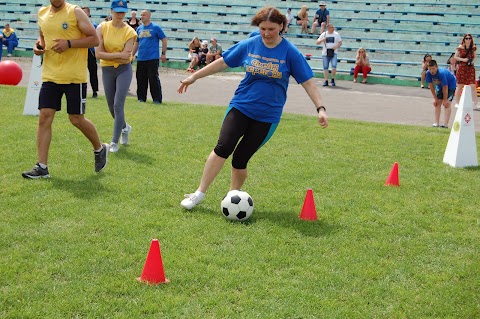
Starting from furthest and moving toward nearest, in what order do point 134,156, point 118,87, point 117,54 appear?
1. point 118,87
2. point 134,156
3. point 117,54

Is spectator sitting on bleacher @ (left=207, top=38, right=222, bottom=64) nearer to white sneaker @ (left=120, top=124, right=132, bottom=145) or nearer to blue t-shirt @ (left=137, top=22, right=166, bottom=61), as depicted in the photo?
blue t-shirt @ (left=137, top=22, right=166, bottom=61)

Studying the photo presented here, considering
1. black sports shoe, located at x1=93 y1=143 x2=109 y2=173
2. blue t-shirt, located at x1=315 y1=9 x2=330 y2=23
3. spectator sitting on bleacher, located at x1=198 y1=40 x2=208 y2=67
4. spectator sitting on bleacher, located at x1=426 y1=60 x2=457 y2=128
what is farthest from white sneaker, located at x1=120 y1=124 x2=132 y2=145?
blue t-shirt, located at x1=315 y1=9 x2=330 y2=23

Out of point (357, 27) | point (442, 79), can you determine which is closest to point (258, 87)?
point (442, 79)

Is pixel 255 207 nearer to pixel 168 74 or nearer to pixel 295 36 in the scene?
Result: pixel 168 74

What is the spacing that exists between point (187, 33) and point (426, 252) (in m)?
24.1

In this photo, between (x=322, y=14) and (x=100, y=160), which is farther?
(x=322, y=14)

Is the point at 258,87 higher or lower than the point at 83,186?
higher

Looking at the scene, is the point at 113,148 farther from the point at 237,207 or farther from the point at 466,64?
the point at 466,64

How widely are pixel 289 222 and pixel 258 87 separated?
1.30 metres

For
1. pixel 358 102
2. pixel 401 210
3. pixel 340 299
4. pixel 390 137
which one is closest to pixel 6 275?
pixel 340 299

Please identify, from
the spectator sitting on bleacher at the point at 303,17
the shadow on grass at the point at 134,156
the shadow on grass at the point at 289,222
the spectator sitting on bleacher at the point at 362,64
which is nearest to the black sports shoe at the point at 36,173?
the shadow on grass at the point at 134,156

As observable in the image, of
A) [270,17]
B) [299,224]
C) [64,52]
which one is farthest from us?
[64,52]

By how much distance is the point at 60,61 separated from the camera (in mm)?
7016

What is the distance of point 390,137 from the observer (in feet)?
36.2
